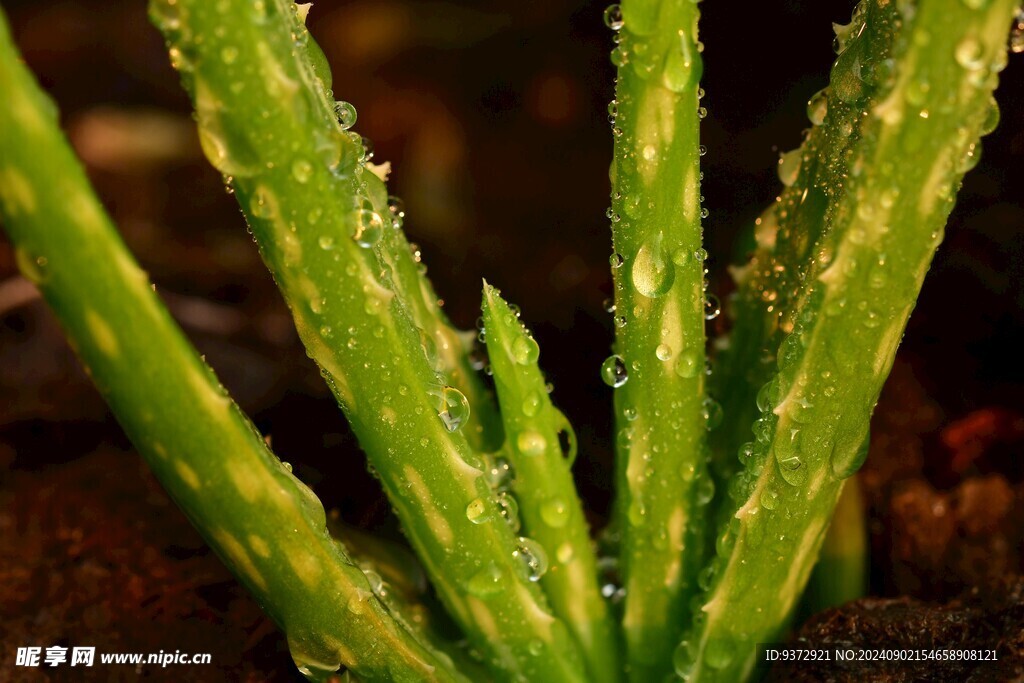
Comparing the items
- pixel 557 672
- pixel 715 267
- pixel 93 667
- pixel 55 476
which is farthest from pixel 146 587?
pixel 715 267

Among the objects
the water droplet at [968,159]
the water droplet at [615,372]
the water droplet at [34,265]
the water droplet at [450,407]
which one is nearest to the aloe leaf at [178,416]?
the water droplet at [34,265]

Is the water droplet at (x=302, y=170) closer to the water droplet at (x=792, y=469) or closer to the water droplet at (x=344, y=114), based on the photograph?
the water droplet at (x=344, y=114)

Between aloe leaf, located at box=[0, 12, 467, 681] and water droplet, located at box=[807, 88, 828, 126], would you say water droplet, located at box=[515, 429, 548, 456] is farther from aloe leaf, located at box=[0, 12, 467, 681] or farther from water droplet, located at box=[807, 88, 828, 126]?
water droplet, located at box=[807, 88, 828, 126]

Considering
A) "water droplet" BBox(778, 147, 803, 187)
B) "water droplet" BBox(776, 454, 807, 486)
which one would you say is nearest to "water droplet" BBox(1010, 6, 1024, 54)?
"water droplet" BBox(778, 147, 803, 187)

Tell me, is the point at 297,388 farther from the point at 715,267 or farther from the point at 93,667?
the point at 715,267

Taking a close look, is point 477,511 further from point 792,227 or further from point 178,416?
point 792,227

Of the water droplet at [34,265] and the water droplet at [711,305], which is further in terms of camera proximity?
the water droplet at [711,305]
